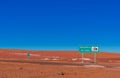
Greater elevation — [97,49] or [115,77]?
[97,49]

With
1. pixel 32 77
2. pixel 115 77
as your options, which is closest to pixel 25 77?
pixel 32 77

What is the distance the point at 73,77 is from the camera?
1074 inches

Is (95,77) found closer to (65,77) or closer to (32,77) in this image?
(65,77)

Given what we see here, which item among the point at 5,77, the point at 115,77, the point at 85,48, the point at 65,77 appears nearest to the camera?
the point at 5,77

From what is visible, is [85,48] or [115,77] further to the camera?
[85,48]

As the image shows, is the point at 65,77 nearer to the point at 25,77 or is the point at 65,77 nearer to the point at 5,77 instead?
the point at 25,77

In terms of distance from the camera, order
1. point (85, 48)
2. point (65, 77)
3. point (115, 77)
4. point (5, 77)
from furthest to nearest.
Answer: point (85, 48), point (115, 77), point (65, 77), point (5, 77)

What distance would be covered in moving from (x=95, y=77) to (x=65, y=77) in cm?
303

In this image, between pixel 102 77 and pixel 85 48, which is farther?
pixel 85 48

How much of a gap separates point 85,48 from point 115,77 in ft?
161

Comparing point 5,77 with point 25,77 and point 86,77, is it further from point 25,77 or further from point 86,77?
point 86,77

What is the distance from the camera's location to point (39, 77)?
26016mm

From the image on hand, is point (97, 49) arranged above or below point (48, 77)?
above

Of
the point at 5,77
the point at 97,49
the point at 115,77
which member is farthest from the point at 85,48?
the point at 5,77
